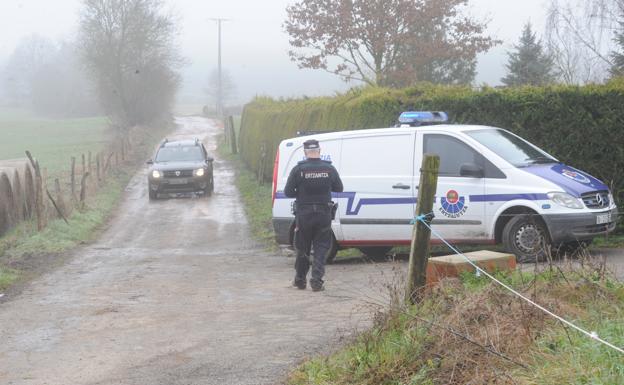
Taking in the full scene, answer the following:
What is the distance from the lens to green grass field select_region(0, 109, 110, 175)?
4853 centimetres

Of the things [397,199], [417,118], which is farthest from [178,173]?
[397,199]

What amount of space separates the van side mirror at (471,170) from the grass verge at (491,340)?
4.66 metres

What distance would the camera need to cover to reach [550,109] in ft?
42.7

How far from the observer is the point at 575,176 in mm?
11211

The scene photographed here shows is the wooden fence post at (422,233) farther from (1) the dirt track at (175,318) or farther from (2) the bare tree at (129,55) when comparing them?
(2) the bare tree at (129,55)

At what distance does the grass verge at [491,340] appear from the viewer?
15.0ft

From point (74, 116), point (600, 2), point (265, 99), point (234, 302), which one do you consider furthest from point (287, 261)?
point (74, 116)

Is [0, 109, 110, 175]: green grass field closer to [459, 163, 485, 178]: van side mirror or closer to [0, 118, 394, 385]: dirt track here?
[0, 118, 394, 385]: dirt track

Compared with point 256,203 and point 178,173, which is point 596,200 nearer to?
point 256,203

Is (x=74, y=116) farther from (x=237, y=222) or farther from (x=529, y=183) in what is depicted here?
(x=529, y=183)

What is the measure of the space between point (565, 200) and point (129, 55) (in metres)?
53.8

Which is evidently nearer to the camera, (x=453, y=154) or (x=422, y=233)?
(x=422, y=233)

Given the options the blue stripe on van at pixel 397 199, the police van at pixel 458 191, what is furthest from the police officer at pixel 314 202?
the police van at pixel 458 191

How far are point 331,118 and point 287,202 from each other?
23.9 ft
